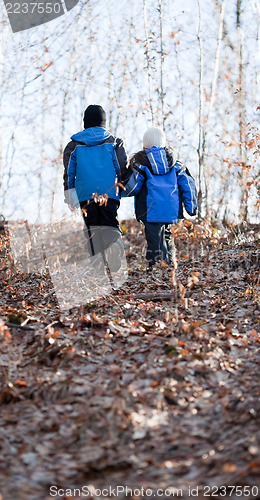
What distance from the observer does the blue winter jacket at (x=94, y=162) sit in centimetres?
658

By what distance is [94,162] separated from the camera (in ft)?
21.6

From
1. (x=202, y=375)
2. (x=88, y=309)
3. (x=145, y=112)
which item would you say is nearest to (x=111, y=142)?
(x=88, y=309)

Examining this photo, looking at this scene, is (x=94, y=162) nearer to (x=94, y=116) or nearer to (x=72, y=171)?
(x=72, y=171)

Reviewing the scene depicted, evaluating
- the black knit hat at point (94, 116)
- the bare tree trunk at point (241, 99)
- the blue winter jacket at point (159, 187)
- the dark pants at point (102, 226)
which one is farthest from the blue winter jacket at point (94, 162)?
the bare tree trunk at point (241, 99)

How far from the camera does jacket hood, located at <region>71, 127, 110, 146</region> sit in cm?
659

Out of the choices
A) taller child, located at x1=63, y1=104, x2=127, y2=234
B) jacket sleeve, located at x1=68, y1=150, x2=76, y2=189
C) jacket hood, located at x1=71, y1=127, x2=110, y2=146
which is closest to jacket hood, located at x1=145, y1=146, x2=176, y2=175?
taller child, located at x1=63, y1=104, x2=127, y2=234

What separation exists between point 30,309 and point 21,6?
8.97 metres

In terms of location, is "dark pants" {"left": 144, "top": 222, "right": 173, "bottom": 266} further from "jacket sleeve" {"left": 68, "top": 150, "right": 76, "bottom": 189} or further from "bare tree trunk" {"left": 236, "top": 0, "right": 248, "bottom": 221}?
"bare tree trunk" {"left": 236, "top": 0, "right": 248, "bottom": 221}

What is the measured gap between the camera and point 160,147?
7160 millimetres

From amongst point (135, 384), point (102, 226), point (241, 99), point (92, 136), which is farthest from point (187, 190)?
point (241, 99)

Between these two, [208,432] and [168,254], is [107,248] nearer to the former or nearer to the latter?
[168,254]

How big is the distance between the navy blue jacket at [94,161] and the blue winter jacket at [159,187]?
0.52 m

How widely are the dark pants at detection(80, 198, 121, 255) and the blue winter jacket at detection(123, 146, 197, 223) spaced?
0.53m

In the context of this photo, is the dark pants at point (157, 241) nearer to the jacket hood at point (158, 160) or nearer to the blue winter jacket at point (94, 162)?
the jacket hood at point (158, 160)
